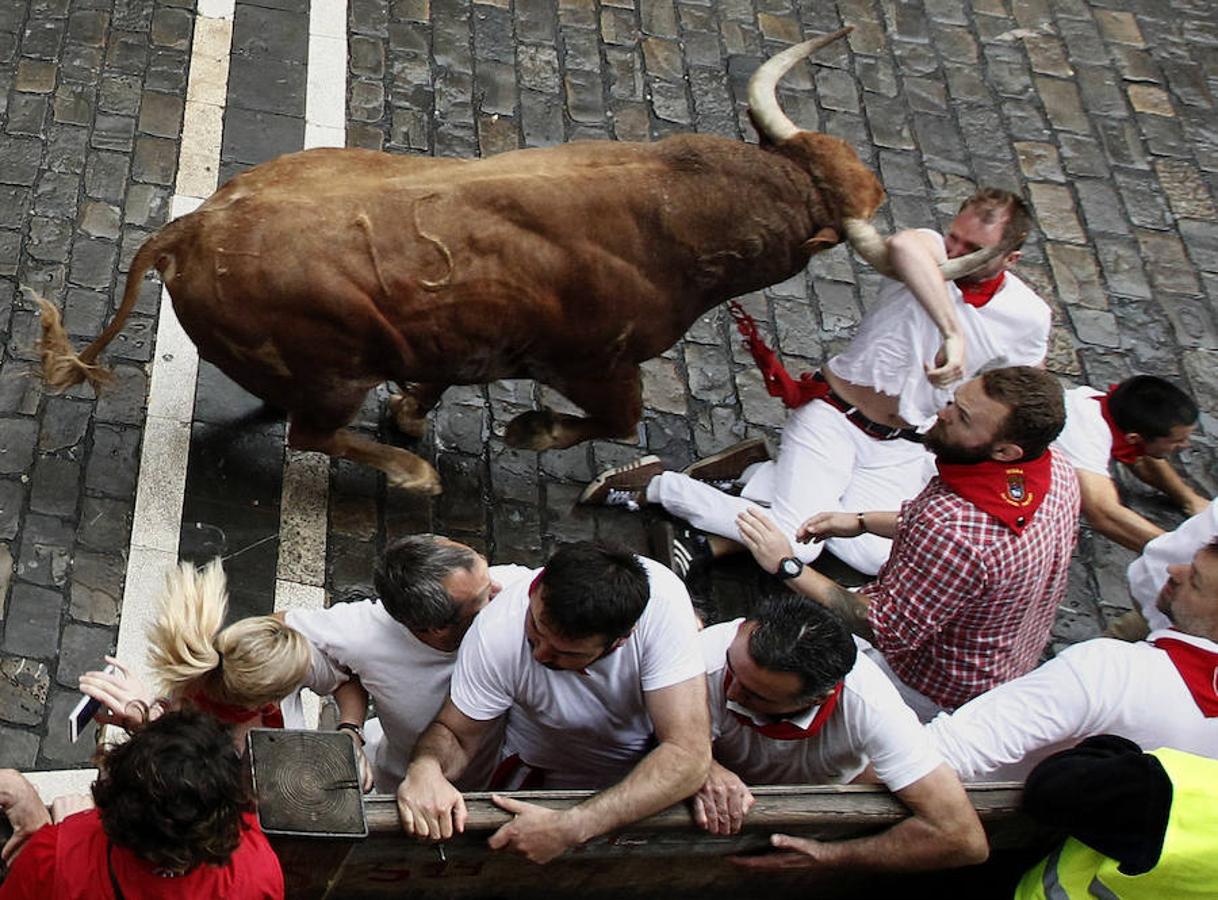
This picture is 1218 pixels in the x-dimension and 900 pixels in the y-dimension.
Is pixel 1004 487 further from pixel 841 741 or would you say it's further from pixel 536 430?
pixel 536 430

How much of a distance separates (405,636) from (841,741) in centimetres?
131

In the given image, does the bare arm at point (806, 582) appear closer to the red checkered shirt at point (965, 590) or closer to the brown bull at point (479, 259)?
the red checkered shirt at point (965, 590)

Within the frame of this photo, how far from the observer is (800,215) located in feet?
20.6

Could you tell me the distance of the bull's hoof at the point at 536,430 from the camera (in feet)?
22.0

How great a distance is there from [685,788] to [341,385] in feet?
8.37

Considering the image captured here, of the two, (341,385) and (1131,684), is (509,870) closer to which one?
(1131,684)

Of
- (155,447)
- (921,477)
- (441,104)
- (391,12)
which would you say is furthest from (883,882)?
(391,12)

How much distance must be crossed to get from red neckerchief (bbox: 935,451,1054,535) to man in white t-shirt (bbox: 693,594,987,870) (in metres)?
0.96

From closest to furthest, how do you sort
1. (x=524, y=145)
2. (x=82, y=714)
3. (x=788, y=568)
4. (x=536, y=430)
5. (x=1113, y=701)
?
1. (x=82, y=714)
2. (x=1113, y=701)
3. (x=788, y=568)
4. (x=536, y=430)
5. (x=524, y=145)

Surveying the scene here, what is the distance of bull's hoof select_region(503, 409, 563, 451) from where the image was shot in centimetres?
671

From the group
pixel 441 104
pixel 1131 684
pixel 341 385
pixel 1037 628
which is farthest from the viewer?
pixel 441 104

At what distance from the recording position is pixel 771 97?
21.1 ft

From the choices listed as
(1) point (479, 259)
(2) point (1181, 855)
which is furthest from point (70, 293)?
(2) point (1181, 855)

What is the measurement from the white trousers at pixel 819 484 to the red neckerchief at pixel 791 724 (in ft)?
6.52
